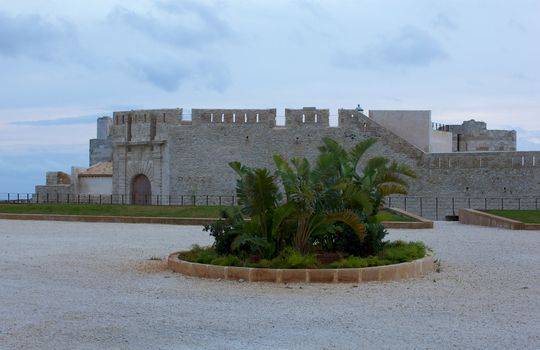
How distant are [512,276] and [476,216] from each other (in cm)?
1328

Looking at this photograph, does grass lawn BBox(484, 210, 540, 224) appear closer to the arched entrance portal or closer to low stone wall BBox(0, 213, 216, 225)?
low stone wall BBox(0, 213, 216, 225)

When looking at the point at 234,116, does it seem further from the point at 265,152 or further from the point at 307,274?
the point at 307,274

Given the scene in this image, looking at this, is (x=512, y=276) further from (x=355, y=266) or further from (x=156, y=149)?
(x=156, y=149)

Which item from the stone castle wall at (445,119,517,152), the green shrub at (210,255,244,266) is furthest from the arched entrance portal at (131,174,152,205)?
the green shrub at (210,255,244,266)

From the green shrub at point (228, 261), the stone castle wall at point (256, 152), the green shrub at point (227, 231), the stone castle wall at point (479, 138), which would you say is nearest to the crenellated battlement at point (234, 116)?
the stone castle wall at point (256, 152)

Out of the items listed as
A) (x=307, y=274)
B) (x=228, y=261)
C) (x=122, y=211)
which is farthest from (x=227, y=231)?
(x=122, y=211)

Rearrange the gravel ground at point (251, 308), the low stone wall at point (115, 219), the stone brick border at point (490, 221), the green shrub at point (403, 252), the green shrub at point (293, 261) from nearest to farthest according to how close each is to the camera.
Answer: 1. the gravel ground at point (251, 308)
2. the green shrub at point (293, 261)
3. the green shrub at point (403, 252)
4. the stone brick border at point (490, 221)
5. the low stone wall at point (115, 219)

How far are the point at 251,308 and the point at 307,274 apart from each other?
1.87 metres

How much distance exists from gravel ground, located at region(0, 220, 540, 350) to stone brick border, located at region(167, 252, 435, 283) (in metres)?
0.22

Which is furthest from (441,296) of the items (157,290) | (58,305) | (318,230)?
(58,305)

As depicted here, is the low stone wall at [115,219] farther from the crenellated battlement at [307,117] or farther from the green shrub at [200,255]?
the crenellated battlement at [307,117]

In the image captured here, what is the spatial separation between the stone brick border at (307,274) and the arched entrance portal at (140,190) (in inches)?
970

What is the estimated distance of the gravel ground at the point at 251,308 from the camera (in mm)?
5809

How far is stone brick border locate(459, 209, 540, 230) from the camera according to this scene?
62.9 ft
